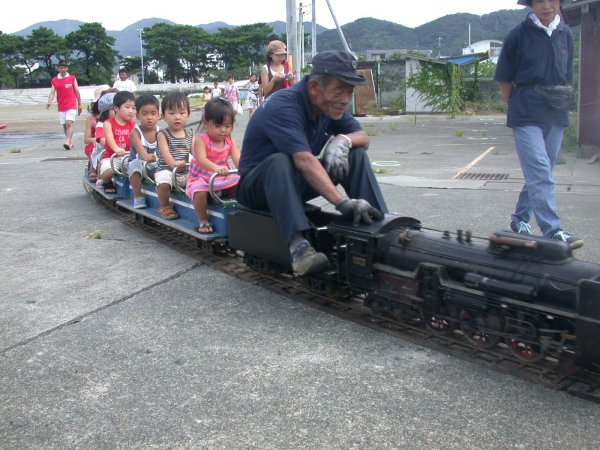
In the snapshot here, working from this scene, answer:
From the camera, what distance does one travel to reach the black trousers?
419 centimetres

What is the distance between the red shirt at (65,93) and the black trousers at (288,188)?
12.4 meters

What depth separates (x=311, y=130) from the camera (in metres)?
4.57

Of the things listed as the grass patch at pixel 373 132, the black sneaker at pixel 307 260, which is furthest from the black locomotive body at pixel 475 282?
the grass patch at pixel 373 132

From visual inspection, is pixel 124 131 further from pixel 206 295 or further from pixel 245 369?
pixel 245 369

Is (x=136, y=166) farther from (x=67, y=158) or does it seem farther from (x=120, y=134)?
(x=67, y=158)

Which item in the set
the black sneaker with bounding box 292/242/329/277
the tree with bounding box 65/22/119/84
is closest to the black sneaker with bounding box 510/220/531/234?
the black sneaker with bounding box 292/242/329/277

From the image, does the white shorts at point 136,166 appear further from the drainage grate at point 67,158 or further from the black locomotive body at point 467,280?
the drainage grate at point 67,158

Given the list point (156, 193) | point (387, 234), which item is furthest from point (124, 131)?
point (387, 234)

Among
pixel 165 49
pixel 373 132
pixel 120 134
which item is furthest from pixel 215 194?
pixel 165 49

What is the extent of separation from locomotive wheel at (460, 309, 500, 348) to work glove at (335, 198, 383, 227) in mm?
788

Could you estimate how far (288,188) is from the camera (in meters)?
4.20

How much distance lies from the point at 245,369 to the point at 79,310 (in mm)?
1593

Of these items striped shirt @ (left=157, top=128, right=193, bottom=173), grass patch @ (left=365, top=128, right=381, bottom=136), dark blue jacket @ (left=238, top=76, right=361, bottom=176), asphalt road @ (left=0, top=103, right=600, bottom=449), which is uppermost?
dark blue jacket @ (left=238, top=76, right=361, bottom=176)

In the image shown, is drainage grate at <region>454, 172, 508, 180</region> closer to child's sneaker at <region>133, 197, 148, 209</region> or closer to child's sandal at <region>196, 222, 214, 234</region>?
child's sneaker at <region>133, 197, 148, 209</region>
